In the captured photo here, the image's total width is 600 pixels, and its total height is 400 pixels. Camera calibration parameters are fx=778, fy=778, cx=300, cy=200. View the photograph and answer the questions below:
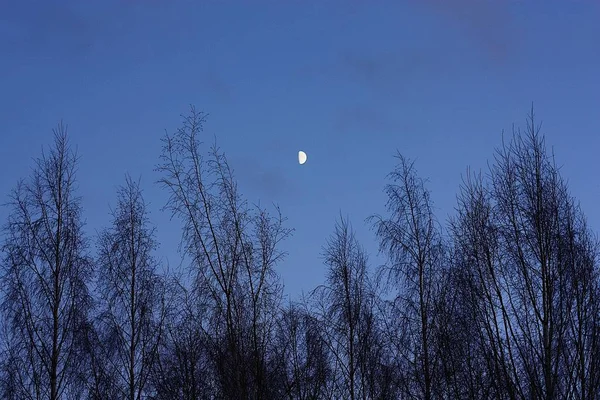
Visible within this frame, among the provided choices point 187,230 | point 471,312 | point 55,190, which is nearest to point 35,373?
point 55,190

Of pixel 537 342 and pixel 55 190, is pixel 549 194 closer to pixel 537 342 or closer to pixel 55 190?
pixel 537 342

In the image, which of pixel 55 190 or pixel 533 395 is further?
pixel 55 190

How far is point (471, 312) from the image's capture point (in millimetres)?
15789

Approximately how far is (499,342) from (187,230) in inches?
267

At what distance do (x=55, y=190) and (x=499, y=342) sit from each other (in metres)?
14.2

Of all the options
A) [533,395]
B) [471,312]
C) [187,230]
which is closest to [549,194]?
[471,312]

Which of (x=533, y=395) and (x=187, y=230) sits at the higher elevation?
(x=187, y=230)

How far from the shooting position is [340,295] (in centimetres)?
2277

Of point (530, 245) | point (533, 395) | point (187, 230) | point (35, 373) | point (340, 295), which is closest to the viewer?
point (533, 395)

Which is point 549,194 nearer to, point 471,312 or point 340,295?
point 471,312

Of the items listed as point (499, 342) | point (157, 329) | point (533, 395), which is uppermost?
point (157, 329)

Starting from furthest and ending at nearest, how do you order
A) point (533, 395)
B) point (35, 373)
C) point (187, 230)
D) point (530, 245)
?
point (35, 373) < point (187, 230) < point (530, 245) < point (533, 395)

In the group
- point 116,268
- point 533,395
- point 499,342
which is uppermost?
point 116,268

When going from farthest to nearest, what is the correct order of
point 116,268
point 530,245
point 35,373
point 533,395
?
1. point 116,268
2. point 35,373
3. point 530,245
4. point 533,395
